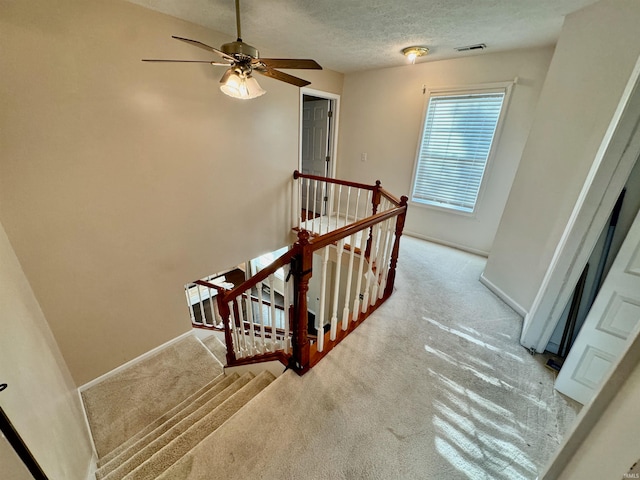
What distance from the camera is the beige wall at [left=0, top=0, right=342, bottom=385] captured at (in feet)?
5.19

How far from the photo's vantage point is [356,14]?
195cm

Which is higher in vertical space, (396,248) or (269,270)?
(269,270)

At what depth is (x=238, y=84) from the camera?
5.30ft

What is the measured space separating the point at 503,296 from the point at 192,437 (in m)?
2.84

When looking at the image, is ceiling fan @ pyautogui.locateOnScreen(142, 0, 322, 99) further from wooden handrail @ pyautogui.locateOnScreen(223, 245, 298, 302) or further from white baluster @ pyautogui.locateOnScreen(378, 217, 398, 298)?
white baluster @ pyautogui.locateOnScreen(378, 217, 398, 298)

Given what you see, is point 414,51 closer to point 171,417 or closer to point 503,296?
point 503,296

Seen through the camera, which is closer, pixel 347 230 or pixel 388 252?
pixel 347 230

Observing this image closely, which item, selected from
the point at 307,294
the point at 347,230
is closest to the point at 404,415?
the point at 307,294

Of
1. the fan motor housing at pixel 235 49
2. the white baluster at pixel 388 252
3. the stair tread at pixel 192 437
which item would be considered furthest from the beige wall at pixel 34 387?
the white baluster at pixel 388 252

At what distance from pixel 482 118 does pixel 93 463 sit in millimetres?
4956

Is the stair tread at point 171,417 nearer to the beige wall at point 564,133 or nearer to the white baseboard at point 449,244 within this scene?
the beige wall at point 564,133

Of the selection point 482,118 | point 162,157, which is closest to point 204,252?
point 162,157

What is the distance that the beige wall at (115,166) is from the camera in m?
1.58

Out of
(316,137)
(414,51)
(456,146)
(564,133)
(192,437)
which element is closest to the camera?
(192,437)
